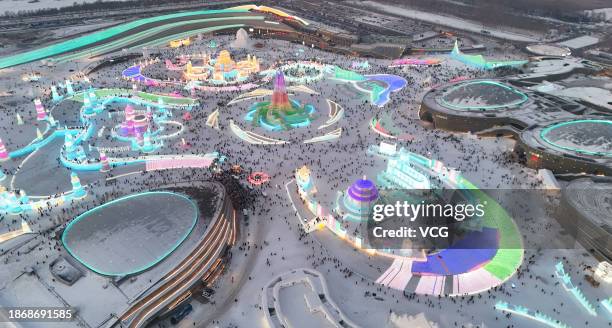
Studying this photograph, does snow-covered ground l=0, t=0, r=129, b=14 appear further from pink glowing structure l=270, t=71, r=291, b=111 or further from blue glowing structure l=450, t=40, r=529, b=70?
blue glowing structure l=450, t=40, r=529, b=70

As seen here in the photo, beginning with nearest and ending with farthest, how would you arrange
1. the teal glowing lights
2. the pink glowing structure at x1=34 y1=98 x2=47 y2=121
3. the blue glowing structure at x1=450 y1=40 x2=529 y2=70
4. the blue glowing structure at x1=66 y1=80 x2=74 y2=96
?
the pink glowing structure at x1=34 y1=98 x2=47 y2=121 < the blue glowing structure at x1=66 y1=80 x2=74 y2=96 < the blue glowing structure at x1=450 y1=40 x2=529 y2=70 < the teal glowing lights

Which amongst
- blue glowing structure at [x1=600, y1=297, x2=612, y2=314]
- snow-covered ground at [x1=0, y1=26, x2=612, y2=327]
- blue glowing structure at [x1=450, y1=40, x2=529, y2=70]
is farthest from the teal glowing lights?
blue glowing structure at [x1=600, y1=297, x2=612, y2=314]

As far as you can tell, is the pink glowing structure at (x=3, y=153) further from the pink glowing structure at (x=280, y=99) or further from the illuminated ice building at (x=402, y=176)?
the illuminated ice building at (x=402, y=176)

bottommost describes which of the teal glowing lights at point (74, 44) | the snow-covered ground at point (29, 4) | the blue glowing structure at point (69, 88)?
the blue glowing structure at point (69, 88)

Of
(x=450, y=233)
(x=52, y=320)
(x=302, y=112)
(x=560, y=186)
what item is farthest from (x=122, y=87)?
(x=560, y=186)

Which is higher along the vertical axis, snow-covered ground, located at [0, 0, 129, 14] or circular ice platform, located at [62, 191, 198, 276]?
snow-covered ground, located at [0, 0, 129, 14]

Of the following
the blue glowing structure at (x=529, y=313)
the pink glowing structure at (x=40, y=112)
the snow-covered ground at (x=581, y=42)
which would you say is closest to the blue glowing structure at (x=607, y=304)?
the blue glowing structure at (x=529, y=313)

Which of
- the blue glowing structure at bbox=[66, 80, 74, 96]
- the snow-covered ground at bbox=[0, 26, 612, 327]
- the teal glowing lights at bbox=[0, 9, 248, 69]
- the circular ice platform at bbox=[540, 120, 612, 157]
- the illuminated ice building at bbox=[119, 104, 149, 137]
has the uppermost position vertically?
the teal glowing lights at bbox=[0, 9, 248, 69]
